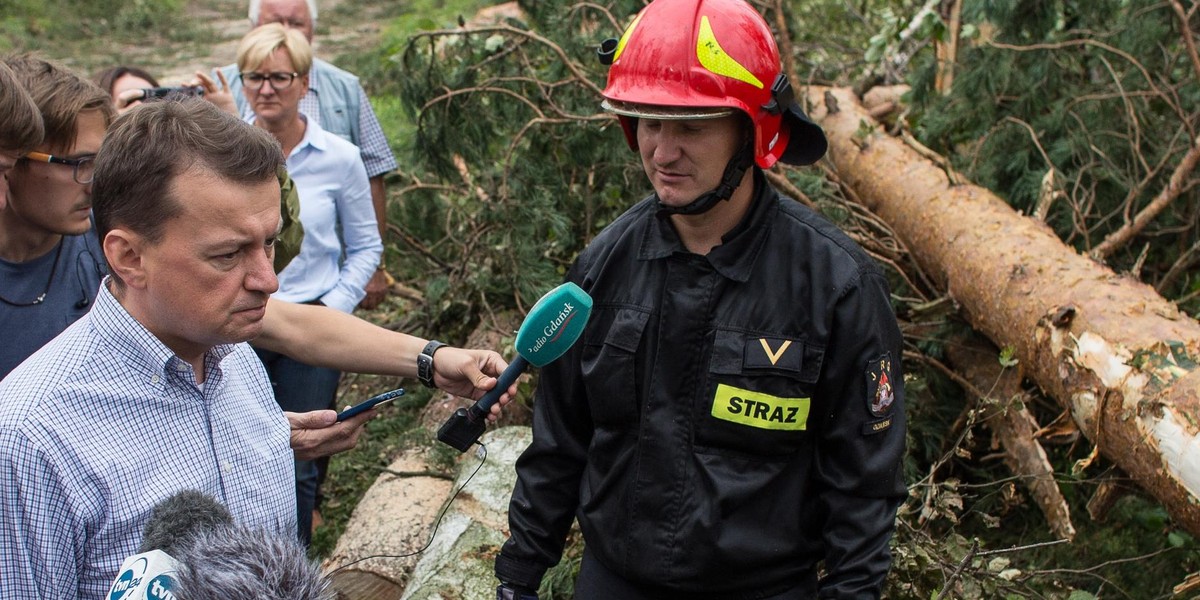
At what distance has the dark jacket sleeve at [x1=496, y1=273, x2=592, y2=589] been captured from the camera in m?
2.61

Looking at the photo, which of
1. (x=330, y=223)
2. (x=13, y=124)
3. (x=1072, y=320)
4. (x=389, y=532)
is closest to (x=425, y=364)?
(x=13, y=124)

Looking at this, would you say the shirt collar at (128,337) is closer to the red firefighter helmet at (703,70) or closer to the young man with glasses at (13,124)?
the young man with glasses at (13,124)

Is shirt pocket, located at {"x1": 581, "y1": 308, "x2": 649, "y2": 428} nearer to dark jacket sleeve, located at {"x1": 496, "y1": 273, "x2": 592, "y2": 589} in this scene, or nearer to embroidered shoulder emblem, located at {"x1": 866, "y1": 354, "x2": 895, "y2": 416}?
dark jacket sleeve, located at {"x1": 496, "y1": 273, "x2": 592, "y2": 589}

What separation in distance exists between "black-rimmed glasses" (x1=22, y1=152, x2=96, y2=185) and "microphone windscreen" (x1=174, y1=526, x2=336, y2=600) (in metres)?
1.54

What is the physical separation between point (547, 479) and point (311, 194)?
211 cm

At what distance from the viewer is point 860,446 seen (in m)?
2.27

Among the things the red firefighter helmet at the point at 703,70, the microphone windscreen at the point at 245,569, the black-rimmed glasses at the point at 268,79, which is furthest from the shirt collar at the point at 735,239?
the black-rimmed glasses at the point at 268,79

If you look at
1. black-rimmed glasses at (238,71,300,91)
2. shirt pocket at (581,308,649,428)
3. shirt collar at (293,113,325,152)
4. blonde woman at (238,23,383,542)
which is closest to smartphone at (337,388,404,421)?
shirt pocket at (581,308,649,428)

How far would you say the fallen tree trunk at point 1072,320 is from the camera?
307 centimetres

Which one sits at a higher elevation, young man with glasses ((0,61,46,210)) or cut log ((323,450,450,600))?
young man with glasses ((0,61,46,210))

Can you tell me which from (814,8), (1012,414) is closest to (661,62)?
(1012,414)

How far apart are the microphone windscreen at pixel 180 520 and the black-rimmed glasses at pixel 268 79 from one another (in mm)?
2930

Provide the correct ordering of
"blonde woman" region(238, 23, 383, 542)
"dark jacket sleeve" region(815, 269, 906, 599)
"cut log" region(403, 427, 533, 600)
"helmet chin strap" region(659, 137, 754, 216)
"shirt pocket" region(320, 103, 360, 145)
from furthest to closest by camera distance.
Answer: "shirt pocket" region(320, 103, 360, 145), "blonde woman" region(238, 23, 383, 542), "cut log" region(403, 427, 533, 600), "helmet chin strap" region(659, 137, 754, 216), "dark jacket sleeve" region(815, 269, 906, 599)

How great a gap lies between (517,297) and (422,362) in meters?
2.37
